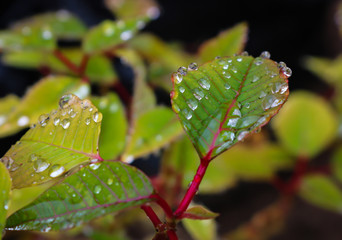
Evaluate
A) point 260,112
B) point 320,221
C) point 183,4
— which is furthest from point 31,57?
point 320,221

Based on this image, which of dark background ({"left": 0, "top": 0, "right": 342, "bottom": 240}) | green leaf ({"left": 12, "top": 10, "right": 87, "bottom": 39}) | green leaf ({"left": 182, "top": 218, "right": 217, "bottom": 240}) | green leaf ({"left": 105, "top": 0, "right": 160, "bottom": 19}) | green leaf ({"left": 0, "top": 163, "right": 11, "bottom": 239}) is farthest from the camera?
dark background ({"left": 0, "top": 0, "right": 342, "bottom": 240})

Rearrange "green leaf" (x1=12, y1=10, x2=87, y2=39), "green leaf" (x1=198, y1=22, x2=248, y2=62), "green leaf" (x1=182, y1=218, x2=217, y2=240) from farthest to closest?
1. "green leaf" (x1=12, y1=10, x2=87, y2=39)
2. "green leaf" (x1=198, y1=22, x2=248, y2=62)
3. "green leaf" (x1=182, y1=218, x2=217, y2=240)

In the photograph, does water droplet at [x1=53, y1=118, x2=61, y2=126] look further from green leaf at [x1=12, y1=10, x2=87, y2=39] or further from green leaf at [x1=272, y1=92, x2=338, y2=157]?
green leaf at [x1=272, y1=92, x2=338, y2=157]

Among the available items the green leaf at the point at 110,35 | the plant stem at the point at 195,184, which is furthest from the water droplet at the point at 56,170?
the green leaf at the point at 110,35

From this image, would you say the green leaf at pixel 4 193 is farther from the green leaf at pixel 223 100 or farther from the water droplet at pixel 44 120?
the green leaf at pixel 223 100

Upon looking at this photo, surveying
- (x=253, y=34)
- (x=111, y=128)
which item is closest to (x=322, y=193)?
(x=111, y=128)

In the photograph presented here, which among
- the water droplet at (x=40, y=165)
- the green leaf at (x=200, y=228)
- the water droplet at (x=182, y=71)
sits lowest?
the green leaf at (x=200, y=228)

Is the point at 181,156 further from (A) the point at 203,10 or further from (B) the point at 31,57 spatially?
(A) the point at 203,10

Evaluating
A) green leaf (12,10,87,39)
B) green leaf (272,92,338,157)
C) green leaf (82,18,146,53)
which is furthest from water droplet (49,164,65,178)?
green leaf (272,92,338,157)
